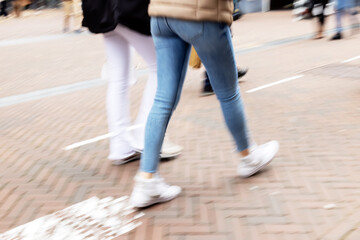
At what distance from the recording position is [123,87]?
9.75 ft

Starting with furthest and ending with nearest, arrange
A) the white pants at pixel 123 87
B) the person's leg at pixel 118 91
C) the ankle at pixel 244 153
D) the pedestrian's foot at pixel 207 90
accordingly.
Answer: the pedestrian's foot at pixel 207 90 → the person's leg at pixel 118 91 → the white pants at pixel 123 87 → the ankle at pixel 244 153

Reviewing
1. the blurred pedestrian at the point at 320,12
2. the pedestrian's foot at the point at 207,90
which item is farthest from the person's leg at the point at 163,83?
the blurred pedestrian at the point at 320,12

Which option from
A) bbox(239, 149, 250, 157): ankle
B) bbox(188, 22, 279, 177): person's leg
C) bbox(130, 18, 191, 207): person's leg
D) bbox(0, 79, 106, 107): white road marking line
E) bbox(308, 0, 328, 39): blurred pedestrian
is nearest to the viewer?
bbox(188, 22, 279, 177): person's leg

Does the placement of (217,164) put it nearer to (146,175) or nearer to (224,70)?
(146,175)

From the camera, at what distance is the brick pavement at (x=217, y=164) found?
2.29 metres

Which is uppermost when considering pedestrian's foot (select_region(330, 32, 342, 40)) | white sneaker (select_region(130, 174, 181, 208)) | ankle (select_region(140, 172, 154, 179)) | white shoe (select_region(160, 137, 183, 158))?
ankle (select_region(140, 172, 154, 179))

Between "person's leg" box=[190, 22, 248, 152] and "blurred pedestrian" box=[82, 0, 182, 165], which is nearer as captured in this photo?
"person's leg" box=[190, 22, 248, 152]

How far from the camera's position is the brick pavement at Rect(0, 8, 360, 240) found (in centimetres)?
229

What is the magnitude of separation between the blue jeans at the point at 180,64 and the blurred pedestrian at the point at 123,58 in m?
0.36

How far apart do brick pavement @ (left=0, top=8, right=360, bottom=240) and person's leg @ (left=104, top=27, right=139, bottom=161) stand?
22 centimetres

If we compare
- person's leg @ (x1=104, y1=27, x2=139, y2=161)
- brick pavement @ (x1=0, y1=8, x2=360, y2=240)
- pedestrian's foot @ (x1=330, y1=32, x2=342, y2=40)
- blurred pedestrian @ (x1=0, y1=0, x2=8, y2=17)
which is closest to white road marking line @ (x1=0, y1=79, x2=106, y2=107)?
brick pavement @ (x1=0, y1=8, x2=360, y2=240)

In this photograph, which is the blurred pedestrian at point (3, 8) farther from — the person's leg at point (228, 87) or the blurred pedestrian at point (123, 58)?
the person's leg at point (228, 87)

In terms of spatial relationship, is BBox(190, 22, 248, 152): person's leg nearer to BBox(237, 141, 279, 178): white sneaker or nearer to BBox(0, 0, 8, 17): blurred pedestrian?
BBox(237, 141, 279, 178): white sneaker

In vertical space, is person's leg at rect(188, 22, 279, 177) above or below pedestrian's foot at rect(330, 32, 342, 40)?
above
